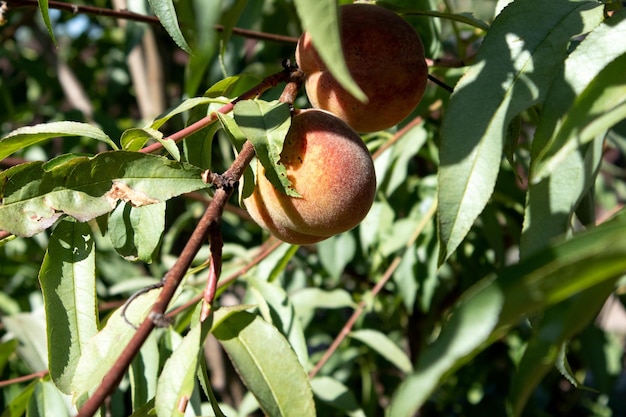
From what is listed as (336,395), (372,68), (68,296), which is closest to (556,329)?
(372,68)

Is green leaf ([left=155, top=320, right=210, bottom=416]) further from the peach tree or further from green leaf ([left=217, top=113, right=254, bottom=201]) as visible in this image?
green leaf ([left=217, top=113, right=254, bottom=201])

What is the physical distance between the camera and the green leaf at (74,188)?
712 millimetres

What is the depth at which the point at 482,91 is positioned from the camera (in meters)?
0.67

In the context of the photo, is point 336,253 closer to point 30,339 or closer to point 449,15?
point 30,339

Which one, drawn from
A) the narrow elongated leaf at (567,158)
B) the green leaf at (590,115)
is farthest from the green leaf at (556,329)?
the narrow elongated leaf at (567,158)

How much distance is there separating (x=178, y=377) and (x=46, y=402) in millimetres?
492

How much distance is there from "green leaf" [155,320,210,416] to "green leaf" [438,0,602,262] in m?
0.23

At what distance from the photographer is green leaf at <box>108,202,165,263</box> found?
0.79m

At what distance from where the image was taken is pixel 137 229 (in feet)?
2.65

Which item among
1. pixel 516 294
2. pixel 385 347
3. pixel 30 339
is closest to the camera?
pixel 516 294

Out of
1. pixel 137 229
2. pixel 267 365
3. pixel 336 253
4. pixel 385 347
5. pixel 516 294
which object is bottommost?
pixel 385 347

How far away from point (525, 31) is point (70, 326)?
54 centimetres

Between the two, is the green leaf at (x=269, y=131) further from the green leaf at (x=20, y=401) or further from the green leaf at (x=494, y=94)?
the green leaf at (x=20, y=401)

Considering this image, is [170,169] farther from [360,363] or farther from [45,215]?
[360,363]
